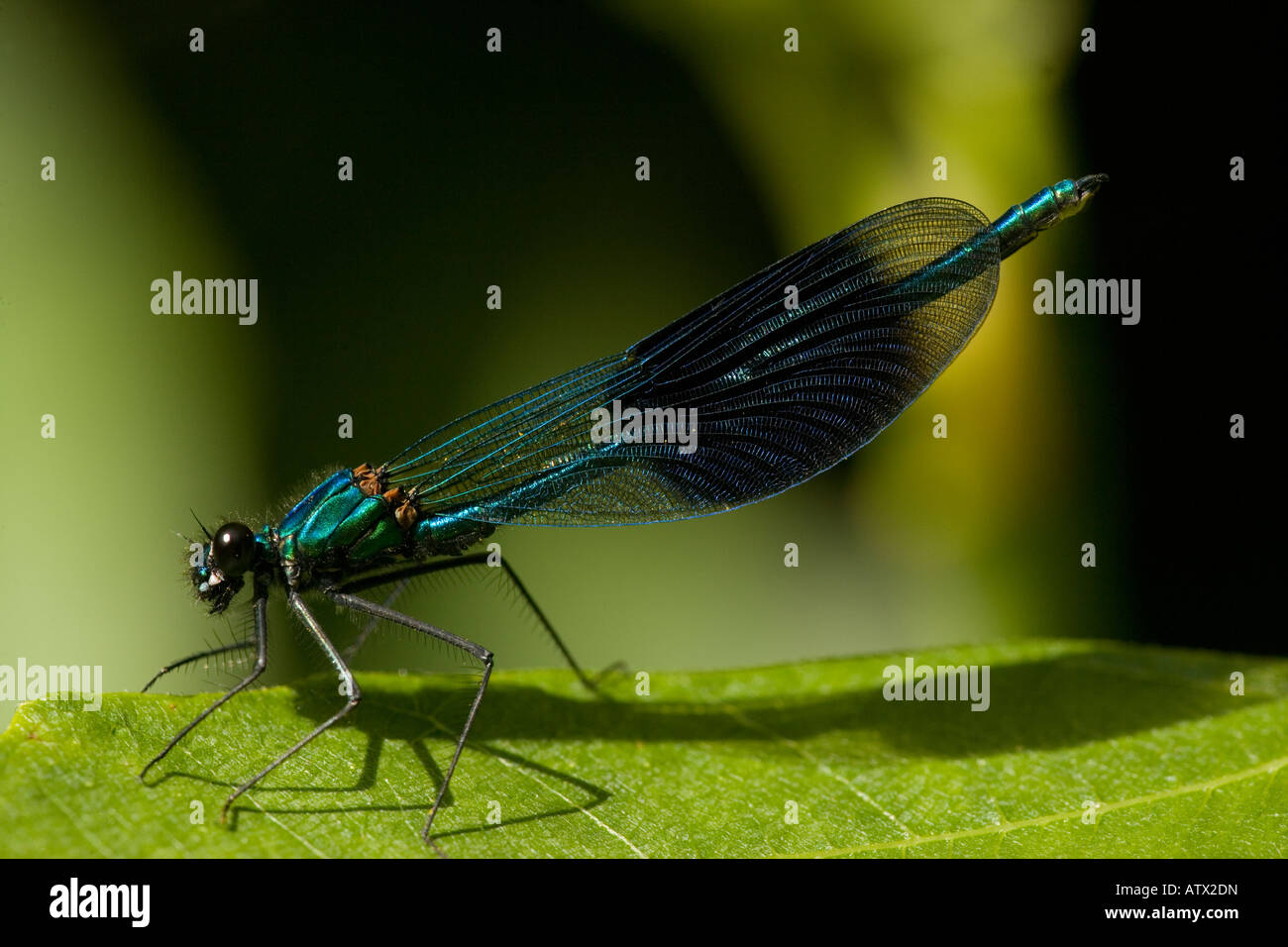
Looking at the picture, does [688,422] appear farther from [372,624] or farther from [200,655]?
[200,655]

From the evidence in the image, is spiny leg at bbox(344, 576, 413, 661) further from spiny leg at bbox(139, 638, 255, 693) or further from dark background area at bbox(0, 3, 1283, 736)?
spiny leg at bbox(139, 638, 255, 693)

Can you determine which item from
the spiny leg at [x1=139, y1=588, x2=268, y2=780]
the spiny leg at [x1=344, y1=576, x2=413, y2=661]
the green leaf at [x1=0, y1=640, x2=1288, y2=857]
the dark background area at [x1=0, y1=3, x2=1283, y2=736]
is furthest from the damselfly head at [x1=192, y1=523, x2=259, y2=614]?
the green leaf at [x1=0, y1=640, x2=1288, y2=857]

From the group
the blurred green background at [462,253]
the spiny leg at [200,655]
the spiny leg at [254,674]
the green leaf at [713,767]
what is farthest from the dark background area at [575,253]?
the green leaf at [713,767]

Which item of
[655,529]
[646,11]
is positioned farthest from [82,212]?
[655,529]

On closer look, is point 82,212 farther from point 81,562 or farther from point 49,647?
point 49,647

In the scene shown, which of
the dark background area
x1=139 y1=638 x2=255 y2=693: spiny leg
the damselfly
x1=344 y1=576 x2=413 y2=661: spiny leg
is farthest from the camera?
x1=344 y1=576 x2=413 y2=661: spiny leg

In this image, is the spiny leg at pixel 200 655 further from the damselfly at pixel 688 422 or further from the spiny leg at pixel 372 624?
the spiny leg at pixel 372 624

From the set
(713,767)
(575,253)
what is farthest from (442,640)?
(575,253)
